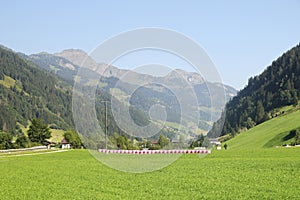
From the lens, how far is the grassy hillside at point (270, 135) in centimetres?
13838

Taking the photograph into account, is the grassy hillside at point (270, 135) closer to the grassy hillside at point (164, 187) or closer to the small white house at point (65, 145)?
the small white house at point (65, 145)

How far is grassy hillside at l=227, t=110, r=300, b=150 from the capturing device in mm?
138375

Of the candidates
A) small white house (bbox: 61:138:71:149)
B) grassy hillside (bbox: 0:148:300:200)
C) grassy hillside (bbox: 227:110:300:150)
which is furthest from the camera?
grassy hillside (bbox: 227:110:300:150)

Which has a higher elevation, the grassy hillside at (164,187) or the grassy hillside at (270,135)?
the grassy hillside at (270,135)

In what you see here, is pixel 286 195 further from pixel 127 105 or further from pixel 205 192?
pixel 127 105

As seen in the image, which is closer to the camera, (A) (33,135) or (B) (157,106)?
(B) (157,106)

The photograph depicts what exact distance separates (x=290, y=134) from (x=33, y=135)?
73408 millimetres

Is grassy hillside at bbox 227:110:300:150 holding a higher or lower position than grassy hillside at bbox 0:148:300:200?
higher

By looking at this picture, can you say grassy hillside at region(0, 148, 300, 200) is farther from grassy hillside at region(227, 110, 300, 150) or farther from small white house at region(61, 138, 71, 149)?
grassy hillside at region(227, 110, 300, 150)

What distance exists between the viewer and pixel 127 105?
129ft

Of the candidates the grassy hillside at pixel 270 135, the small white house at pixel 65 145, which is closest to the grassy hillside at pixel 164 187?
the small white house at pixel 65 145

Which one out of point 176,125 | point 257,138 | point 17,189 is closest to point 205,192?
point 17,189

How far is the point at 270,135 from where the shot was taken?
149 m

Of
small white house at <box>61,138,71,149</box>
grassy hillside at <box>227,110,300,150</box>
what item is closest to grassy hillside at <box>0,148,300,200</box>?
small white house at <box>61,138,71,149</box>
